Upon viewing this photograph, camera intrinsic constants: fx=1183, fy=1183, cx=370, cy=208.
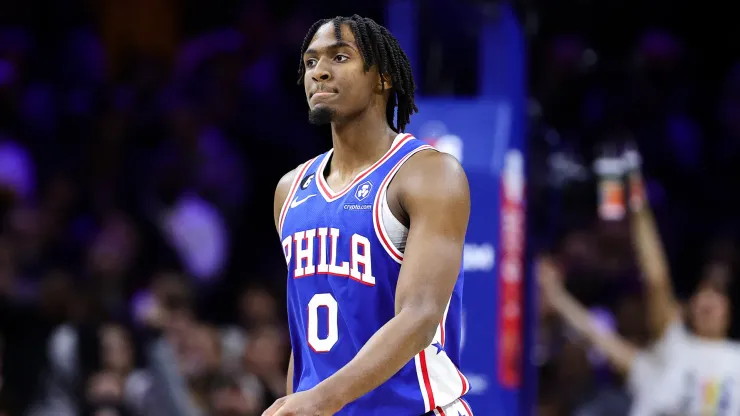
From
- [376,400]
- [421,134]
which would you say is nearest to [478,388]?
[421,134]

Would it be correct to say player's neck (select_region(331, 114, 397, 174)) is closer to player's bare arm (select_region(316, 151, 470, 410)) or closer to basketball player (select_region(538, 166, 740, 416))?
player's bare arm (select_region(316, 151, 470, 410))

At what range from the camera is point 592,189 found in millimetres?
7219

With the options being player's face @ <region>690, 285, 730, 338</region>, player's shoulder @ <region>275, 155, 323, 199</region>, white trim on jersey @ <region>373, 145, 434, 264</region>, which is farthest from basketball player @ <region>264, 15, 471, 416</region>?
player's face @ <region>690, 285, 730, 338</region>

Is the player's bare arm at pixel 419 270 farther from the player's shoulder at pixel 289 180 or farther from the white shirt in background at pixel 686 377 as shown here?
the white shirt in background at pixel 686 377

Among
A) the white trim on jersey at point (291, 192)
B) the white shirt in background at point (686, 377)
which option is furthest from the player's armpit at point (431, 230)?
the white shirt in background at point (686, 377)

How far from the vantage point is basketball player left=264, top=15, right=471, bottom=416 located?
3.26m

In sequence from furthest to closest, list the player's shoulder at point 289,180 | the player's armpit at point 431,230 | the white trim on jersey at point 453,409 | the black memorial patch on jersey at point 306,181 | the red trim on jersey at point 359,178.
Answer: the player's shoulder at point 289,180
the black memorial patch on jersey at point 306,181
the red trim on jersey at point 359,178
the white trim on jersey at point 453,409
the player's armpit at point 431,230

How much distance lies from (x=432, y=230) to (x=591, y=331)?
498cm

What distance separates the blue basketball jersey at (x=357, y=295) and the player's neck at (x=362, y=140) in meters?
0.05

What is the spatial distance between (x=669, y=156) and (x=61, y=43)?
574 centimetres

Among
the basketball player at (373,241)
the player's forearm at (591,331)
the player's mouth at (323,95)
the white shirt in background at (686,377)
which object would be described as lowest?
the white shirt in background at (686,377)

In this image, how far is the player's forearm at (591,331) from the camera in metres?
8.04

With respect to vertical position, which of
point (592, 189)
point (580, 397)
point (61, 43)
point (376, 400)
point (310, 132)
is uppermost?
point (61, 43)

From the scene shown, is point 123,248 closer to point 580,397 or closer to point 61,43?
point 61,43
